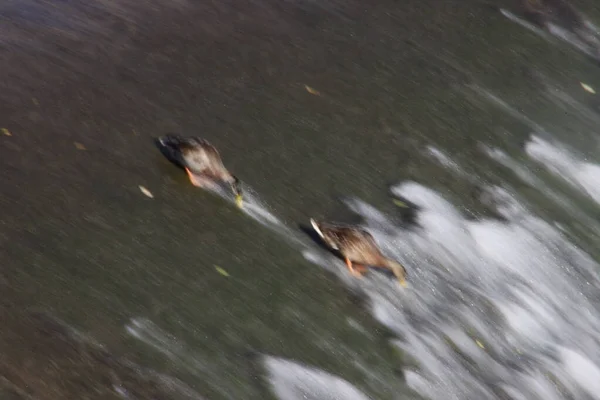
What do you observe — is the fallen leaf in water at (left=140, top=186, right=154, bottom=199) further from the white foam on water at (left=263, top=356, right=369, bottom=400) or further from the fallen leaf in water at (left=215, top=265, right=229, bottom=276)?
the white foam on water at (left=263, top=356, right=369, bottom=400)

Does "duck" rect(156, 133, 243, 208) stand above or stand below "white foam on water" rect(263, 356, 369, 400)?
above

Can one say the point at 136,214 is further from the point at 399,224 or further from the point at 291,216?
the point at 399,224

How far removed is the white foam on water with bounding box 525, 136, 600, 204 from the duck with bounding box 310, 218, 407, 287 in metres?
1.81

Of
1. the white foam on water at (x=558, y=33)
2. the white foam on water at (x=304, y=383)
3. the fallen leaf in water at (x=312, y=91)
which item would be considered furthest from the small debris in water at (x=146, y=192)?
the white foam on water at (x=558, y=33)

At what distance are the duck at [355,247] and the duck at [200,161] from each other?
447 millimetres

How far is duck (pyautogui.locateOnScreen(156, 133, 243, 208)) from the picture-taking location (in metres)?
4.78

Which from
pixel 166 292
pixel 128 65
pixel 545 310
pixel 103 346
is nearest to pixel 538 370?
pixel 545 310

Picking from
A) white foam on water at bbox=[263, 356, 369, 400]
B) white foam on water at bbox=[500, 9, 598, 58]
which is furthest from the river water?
white foam on water at bbox=[500, 9, 598, 58]

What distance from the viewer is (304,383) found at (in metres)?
4.07

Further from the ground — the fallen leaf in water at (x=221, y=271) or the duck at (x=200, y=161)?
the duck at (x=200, y=161)

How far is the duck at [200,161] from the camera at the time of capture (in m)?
4.78

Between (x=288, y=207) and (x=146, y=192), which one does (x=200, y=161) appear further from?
(x=288, y=207)

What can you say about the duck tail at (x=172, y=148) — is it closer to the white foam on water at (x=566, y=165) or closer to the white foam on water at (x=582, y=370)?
the white foam on water at (x=582, y=370)

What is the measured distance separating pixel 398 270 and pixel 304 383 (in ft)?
2.95
